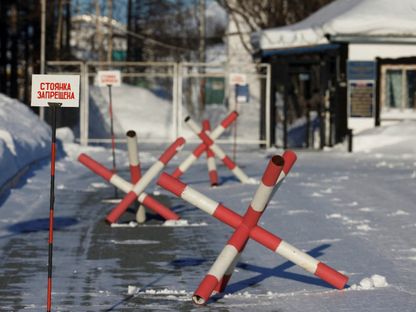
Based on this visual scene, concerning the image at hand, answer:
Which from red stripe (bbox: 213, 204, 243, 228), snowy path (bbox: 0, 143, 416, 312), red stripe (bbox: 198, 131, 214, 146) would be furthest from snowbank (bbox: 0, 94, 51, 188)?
red stripe (bbox: 213, 204, 243, 228)

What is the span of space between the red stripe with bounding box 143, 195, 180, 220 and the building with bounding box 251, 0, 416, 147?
68.3 ft

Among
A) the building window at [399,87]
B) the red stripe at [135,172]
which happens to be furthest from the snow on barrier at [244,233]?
the building window at [399,87]

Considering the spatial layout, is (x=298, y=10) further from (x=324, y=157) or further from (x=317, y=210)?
(x=317, y=210)

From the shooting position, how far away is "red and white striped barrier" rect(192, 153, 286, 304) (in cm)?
1077

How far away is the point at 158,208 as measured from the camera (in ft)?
58.1

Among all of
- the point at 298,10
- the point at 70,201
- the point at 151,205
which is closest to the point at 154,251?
the point at 151,205

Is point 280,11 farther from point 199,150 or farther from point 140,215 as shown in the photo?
point 140,215

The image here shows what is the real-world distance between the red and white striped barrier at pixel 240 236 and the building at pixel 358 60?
2744 cm

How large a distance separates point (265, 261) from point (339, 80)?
25.6m

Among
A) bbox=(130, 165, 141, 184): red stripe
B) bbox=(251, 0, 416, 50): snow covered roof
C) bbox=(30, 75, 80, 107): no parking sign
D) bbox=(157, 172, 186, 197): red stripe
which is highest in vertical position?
bbox=(251, 0, 416, 50): snow covered roof

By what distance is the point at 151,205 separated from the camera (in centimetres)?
1750

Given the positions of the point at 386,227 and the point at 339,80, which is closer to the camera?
the point at 386,227

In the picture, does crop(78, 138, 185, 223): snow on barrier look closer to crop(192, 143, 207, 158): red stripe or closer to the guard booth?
crop(192, 143, 207, 158): red stripe

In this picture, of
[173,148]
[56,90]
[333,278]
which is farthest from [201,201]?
[173,148]
